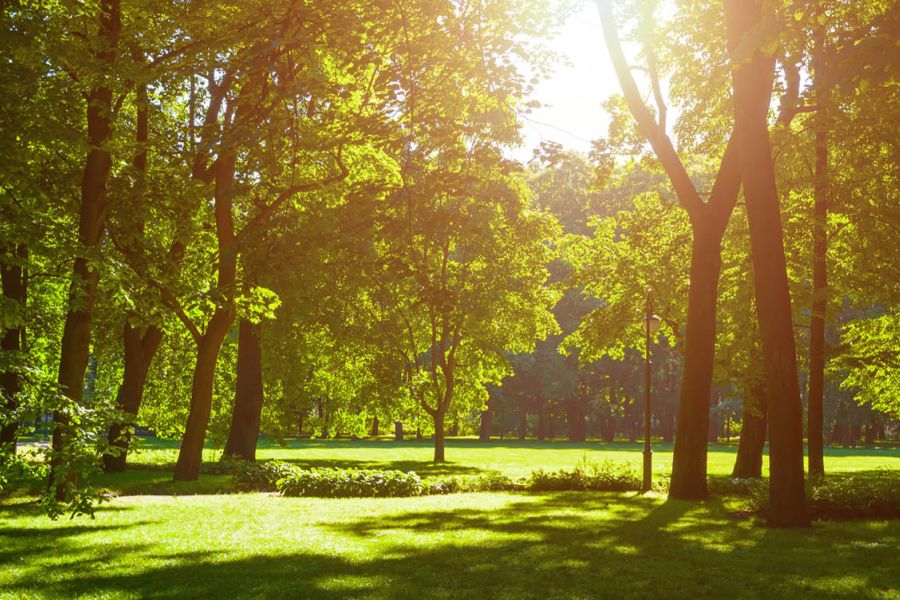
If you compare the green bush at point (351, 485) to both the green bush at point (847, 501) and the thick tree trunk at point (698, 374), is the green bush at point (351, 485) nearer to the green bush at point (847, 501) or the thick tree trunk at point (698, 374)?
the thick tree trunk at point (698, 374)

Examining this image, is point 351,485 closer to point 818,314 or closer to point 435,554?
point 435,554

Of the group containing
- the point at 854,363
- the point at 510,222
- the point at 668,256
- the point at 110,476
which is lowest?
the point at 110,476

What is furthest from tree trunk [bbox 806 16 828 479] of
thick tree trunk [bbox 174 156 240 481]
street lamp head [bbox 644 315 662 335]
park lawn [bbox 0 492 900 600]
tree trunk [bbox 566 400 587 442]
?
tree trunk [bbox 566 400 587 442]

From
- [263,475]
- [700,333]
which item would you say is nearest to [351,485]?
[263,475]

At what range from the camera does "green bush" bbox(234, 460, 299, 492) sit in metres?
21.8

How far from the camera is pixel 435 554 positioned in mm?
10070

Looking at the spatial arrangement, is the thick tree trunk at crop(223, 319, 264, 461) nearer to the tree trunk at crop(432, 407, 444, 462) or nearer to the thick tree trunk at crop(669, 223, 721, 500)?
the tree trunk at crop(432, 407, 444, 462)

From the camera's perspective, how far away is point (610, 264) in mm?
30359

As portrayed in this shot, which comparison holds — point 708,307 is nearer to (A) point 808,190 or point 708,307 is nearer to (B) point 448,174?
(B) point 448,174

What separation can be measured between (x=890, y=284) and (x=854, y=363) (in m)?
3.59

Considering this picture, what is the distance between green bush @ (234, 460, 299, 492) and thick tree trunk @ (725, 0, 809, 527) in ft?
42.0

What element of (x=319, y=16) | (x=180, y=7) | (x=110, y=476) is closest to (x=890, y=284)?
(x=319, y=16)

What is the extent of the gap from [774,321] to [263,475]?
Result: 1480 cm

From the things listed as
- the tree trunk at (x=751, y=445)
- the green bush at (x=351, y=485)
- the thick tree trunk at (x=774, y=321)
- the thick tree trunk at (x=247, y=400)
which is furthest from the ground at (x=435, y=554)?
the thick tree trunk at (x=247, y=400)
